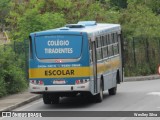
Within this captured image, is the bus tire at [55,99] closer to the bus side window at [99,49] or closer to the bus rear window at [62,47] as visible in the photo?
the bus rear window at [62,47]

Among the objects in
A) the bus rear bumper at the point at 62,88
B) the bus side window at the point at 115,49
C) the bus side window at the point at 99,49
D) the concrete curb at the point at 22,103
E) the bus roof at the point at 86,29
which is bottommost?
the concrete curb at the point at 22,103

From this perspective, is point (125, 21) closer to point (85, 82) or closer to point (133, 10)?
point (133, 10)

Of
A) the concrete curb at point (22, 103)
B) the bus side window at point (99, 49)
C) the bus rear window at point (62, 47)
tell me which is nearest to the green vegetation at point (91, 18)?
the concrete curb at point (22, 103)

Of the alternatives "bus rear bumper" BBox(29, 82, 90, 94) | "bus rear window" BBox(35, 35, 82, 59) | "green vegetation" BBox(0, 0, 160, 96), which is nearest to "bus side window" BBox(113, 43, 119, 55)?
"bus rear window" BBox(35, 35, 82, 59)

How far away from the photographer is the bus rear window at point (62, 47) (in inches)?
945

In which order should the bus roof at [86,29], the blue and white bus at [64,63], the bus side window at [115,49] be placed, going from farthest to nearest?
1. the bus side window at [115,49]
2. the bus roof at [86,29]
3. the blue and white bus at [64,63]

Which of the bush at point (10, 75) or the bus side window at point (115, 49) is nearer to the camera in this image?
the bus side window at point (115, 49)

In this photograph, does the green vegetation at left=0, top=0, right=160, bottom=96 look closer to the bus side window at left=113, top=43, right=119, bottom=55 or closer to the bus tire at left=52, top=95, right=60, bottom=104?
the bus side window at left=113, top=43, right=119, bottom=55

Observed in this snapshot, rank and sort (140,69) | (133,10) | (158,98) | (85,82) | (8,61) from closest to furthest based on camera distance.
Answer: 1. (85,82)
2. (158,98)
3. (8,61)
4. (140,69)
5. (133,10)

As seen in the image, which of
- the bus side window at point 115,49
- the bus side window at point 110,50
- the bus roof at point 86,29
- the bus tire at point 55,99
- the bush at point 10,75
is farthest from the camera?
the bush at point 10,75

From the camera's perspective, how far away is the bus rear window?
24.0 m

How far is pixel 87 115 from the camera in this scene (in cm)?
2109

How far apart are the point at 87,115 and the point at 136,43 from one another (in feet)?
77.4

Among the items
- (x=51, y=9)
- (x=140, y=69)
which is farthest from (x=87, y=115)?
(x=51, y=9)
